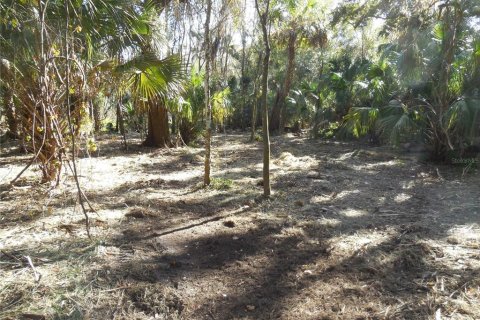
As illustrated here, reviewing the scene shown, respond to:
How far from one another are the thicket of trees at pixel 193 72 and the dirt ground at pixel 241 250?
33.5 inches

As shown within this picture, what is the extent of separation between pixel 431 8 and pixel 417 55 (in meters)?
2.48

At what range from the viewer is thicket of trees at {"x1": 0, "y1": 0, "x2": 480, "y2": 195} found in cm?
425

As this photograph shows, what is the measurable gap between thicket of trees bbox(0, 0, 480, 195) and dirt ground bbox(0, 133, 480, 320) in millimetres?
851

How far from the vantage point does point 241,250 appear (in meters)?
4.23

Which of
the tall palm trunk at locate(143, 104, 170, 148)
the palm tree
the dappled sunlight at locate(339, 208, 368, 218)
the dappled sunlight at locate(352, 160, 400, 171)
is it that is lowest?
the dappled sunlight at locate(339, 208, 368, 218)

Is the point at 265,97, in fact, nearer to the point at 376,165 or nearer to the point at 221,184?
the point at 221,184

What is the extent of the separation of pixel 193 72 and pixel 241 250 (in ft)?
27.7

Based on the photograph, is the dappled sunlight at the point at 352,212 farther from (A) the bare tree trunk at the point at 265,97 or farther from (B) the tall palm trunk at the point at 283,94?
(B) the tall palm trunk at the point at 283,94

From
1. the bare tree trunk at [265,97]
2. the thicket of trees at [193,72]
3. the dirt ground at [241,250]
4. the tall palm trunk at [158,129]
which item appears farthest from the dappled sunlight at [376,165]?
the tall palm trunk at [158,129]

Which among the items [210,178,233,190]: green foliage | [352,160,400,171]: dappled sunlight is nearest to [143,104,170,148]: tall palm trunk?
[210,178,233,190]: green foliage

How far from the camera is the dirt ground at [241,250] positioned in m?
3.13

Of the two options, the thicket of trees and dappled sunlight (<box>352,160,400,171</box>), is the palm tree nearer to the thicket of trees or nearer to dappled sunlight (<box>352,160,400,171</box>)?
the thicket of trees

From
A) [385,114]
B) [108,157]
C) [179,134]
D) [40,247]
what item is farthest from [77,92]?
[385,114]

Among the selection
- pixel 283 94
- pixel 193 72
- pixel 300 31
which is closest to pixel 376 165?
pixel 193 72
